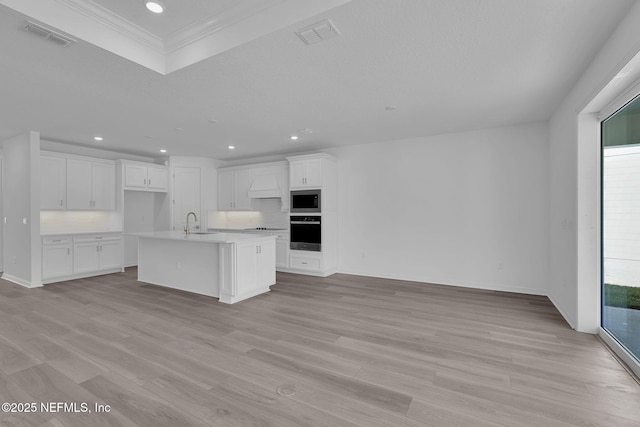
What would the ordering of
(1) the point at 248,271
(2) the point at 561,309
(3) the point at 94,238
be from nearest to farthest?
1. (2) the point at 561,309
2. (1) the point at 248,271
3. (3) the point at 94,238

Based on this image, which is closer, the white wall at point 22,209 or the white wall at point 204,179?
the white wall at point 22,209

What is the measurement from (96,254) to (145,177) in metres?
1.93

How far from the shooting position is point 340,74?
293cm

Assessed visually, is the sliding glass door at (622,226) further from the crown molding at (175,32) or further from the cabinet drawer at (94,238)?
the cabinet drawer at (94,238)

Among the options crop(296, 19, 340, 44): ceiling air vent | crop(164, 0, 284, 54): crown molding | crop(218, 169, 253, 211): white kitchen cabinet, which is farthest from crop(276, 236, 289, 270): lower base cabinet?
crop(296, 19, 340, 44): ceiling air vent

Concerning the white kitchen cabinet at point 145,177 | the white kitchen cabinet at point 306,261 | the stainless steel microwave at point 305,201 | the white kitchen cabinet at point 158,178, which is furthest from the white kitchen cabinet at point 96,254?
the stainless steel microwave at point 305,201

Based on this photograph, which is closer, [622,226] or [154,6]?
[154,6]

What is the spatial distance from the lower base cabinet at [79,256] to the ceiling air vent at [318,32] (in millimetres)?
6016

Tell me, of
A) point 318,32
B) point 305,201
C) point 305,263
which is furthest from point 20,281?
point 318,32

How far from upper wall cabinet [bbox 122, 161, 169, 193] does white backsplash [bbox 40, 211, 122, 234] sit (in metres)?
0.78

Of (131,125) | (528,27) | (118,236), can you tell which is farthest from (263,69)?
(118,236)

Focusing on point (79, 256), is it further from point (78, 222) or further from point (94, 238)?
point (78, 222)

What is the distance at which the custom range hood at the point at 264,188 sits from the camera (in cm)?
662

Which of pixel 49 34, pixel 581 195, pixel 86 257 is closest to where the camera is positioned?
pixel 49 34
